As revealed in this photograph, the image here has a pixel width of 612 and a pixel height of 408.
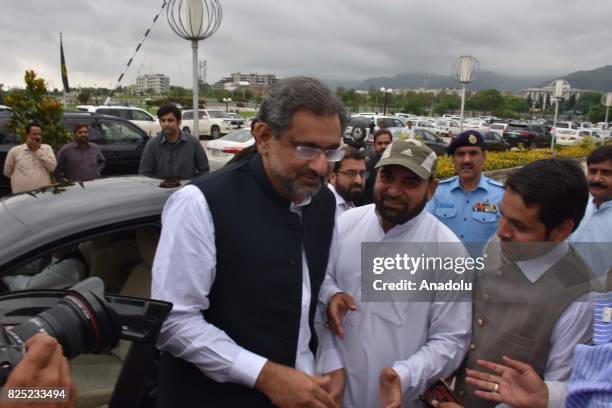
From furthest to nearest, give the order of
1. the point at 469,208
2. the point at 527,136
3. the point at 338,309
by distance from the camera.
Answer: the point at 527,136 → the point at 469,208 → the point at 338,309

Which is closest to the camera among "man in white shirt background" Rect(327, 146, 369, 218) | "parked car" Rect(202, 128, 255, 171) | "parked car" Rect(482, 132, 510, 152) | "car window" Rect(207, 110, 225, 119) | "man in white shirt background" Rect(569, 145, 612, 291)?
"man in white shirt background" Rect(569, 145, 612, 291)

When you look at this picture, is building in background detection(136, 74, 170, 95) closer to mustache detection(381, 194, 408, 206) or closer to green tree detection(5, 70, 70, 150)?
green tree detection(5, 70, 70, 150)

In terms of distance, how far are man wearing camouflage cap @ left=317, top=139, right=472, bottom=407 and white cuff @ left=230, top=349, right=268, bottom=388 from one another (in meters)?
0.36

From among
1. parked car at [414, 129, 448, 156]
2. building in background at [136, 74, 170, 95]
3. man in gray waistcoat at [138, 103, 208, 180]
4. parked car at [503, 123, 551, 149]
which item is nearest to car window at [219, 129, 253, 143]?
man in gray waistcoat at [138, 103, 208, 180]

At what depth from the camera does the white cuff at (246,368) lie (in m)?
1.39

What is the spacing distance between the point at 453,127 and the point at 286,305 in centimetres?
3458

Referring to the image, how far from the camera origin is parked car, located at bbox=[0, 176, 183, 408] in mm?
1868

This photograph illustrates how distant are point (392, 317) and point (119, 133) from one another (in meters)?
9.26

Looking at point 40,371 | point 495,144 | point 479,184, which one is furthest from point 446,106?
point 40,371

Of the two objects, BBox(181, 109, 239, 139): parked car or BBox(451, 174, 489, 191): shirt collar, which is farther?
BBox(181, 109, 239, 139): parked car

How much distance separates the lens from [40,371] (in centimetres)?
94

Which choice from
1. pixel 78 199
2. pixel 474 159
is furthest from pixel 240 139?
pixel 78 199

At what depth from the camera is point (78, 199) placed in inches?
86.9

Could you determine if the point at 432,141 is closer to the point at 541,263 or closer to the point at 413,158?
the point at 413,158
